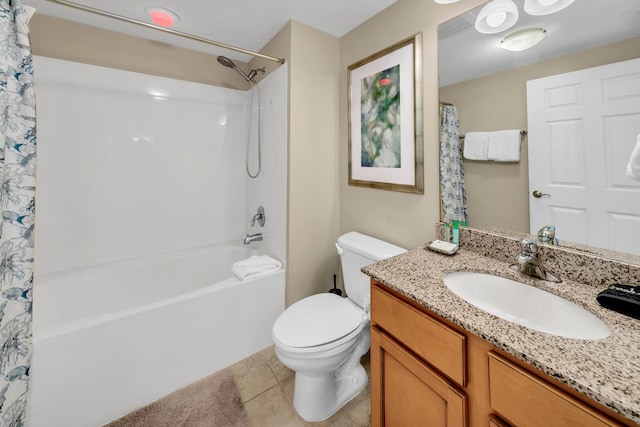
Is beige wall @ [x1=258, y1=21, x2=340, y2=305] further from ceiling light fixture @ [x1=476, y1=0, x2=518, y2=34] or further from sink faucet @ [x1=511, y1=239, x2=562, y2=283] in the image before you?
sink faucet @ [x1=511, y1=239, x2=562, y2=283]

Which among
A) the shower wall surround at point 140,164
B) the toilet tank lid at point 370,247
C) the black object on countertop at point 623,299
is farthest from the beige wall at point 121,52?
the black object on countertop at point 623,299

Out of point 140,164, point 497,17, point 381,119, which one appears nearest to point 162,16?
point 140,164

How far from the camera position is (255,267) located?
186cm

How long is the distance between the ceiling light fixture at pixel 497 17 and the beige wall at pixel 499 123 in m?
0.21

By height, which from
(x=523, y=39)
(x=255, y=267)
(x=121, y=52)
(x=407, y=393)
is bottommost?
(x=407, y=393)

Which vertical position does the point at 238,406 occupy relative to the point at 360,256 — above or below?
below

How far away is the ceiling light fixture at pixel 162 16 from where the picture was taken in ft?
5.52

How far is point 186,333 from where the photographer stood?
60.9 inches

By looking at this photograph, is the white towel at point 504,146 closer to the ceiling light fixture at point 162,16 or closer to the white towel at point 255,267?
the white towel at point 255,267

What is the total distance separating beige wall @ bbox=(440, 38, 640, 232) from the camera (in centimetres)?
106

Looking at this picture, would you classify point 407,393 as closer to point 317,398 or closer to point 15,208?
point 317,398

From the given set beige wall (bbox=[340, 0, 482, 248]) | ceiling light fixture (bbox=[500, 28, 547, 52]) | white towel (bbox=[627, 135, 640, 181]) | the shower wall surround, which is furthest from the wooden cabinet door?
ceiling light fixture (bbox=[500, 28, 547, 52])

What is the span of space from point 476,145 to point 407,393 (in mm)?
1090

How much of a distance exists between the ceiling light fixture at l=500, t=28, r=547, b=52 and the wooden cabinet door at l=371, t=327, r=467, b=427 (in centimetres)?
130
